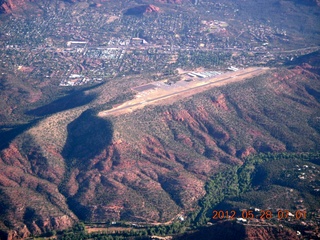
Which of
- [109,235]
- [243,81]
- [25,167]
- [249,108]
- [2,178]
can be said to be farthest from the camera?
[243,81]

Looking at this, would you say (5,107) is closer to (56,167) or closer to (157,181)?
(56,167)

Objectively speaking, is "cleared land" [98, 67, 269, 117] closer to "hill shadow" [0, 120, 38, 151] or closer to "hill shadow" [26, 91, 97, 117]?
"hill shadow" [26, 91, 97, 117]

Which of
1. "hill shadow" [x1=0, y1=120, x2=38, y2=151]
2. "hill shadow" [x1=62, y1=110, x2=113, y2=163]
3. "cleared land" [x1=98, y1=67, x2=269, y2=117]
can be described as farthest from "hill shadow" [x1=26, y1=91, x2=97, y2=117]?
"hill shadow" [x1=0, y1=120, x2=38, y2=151]

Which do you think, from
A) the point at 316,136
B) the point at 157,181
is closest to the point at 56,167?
the point at 157,181

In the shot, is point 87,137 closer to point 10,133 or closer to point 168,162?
point 10,133

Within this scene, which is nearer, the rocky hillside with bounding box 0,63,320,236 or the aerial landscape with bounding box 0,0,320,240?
the aerial landscape with bounding box 0,0,320,240

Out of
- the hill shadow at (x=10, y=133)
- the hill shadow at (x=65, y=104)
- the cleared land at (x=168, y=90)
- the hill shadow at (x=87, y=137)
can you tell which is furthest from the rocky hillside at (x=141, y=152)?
the hill shadow at (x=65, y=104)

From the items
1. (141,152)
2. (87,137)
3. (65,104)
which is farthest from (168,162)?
(65,104)
